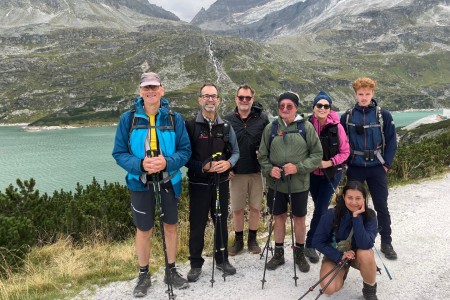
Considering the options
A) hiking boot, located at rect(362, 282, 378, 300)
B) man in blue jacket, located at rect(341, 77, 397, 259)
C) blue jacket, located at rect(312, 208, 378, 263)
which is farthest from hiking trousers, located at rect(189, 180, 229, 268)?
man in blue jacket, located at rect(341, 77, 397, 259)

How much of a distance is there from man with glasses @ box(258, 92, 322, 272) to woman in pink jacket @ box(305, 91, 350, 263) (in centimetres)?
35

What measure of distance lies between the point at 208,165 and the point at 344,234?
86.5 inches

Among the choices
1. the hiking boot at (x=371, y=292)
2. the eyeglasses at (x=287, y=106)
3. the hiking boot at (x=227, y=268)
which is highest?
the eyeglasses at (x=287, y=106)

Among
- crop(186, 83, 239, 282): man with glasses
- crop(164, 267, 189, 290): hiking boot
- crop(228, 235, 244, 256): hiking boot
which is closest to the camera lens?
crop(164, 267, 189, 290): hiking boot

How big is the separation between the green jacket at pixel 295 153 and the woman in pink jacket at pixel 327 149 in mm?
310

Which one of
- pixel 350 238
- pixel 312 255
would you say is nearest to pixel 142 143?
pixel 350 238

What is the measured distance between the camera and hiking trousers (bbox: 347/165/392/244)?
6020mm

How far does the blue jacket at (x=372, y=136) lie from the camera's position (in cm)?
588

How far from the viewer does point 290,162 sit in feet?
17.7

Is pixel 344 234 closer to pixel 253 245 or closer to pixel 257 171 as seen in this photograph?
pixel 257 171

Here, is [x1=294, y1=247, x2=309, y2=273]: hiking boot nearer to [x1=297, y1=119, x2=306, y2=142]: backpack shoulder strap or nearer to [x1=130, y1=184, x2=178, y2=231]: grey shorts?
[x1=297, y1=119, x2=306, y2=142]: backpack shoulder strap

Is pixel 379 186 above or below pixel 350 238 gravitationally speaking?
above

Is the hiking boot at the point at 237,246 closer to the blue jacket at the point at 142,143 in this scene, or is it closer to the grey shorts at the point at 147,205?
the grey shorts at the point at 147,205

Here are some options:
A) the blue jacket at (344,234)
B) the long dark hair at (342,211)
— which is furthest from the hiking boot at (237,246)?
the long dark hair at (342,211)
